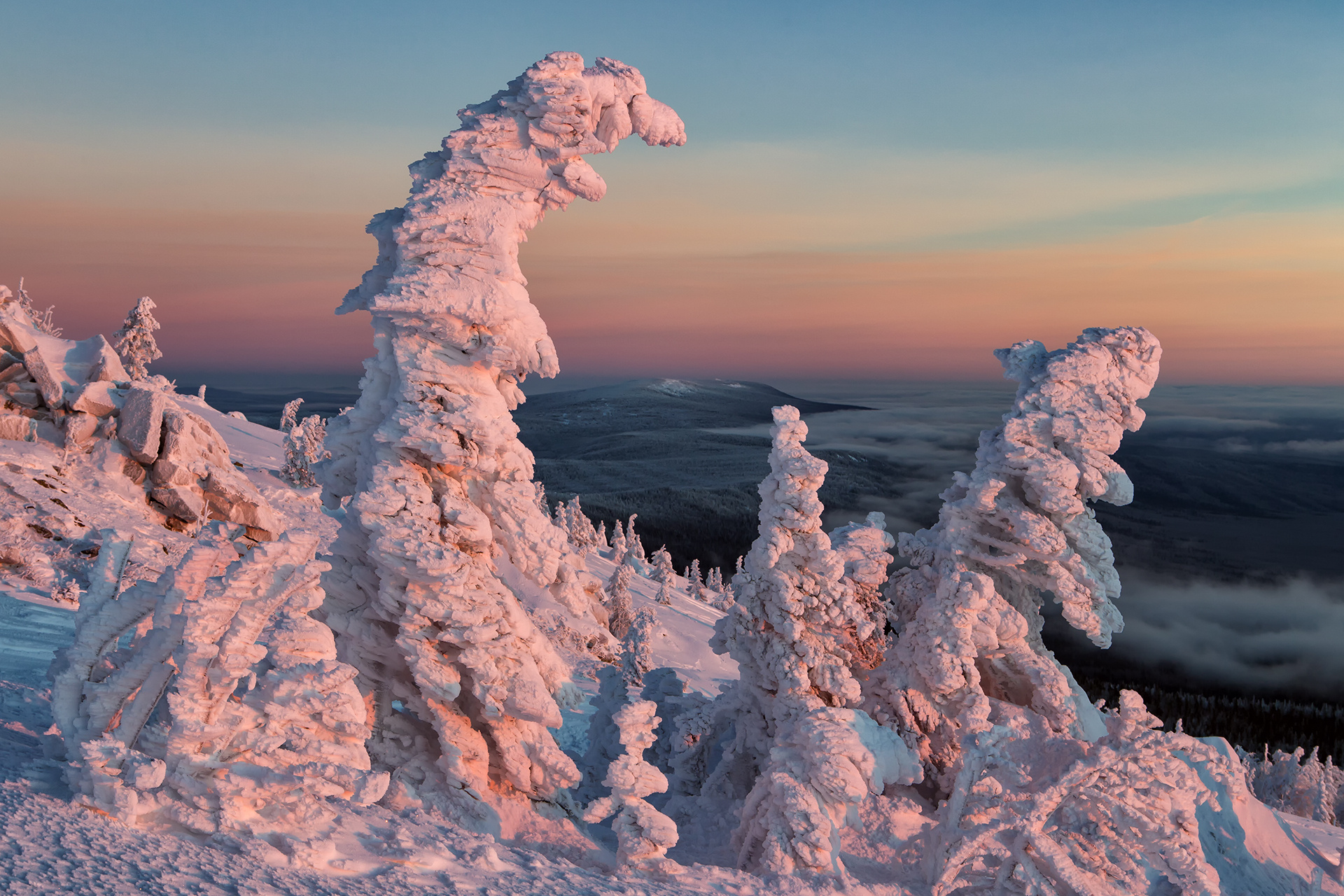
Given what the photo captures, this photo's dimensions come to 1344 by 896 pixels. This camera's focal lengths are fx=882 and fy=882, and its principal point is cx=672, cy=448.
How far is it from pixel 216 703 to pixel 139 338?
56879 millimetres

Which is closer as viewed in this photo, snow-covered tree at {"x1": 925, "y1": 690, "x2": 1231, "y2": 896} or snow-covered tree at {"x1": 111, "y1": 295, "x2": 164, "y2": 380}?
snow-covered tree at {"x1": 925, "y1": 690, "x2": 1231, "y2": 896}

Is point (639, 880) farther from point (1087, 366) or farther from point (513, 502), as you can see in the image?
point (1087, 366)

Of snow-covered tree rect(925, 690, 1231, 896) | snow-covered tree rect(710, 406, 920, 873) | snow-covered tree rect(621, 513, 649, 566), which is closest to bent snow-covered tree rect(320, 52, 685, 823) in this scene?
snow-covered tree rect(710, 406, 920, 873)

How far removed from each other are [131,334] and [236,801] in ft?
188

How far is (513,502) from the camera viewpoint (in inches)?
420

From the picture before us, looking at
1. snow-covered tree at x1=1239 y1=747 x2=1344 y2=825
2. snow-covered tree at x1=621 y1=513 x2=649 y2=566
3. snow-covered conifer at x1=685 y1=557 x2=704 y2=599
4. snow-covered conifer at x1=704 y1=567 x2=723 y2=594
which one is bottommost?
snow-covered conifer at x1=704 y1=567 x2=723 y2=594

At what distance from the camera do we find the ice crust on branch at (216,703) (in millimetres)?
6645

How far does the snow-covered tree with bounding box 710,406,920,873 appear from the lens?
33.8ft

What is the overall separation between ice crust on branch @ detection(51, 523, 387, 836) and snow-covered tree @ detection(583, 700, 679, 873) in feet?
8.40

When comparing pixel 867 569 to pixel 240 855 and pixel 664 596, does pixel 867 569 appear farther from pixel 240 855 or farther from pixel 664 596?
pixel 664 596

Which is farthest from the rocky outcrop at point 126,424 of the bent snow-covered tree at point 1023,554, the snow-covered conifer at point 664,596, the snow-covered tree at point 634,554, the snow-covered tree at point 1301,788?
the snow-covered tree at point 634,554

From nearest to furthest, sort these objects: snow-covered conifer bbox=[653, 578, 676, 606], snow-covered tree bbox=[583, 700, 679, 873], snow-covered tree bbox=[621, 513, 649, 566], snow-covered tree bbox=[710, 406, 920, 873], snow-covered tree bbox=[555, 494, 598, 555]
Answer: snow-covered tree bbox=[583, 700, 679, 873]
snow-covered tree bbox=[710, 406, 920, 873]
snow-covered conifer bbox=[653, 578, 676, 606]
snow-covered tree bbox=[555, 494, 598, 555]
snow-covered tree bbox=[621, 513, 649, 566]

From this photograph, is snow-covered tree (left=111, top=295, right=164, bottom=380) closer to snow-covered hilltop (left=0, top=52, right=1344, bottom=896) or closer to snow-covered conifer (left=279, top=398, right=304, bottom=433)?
snow-covered conifer (left=279, top=398, right=304, bottom=433)

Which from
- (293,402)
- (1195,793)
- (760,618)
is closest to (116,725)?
(760,618)
